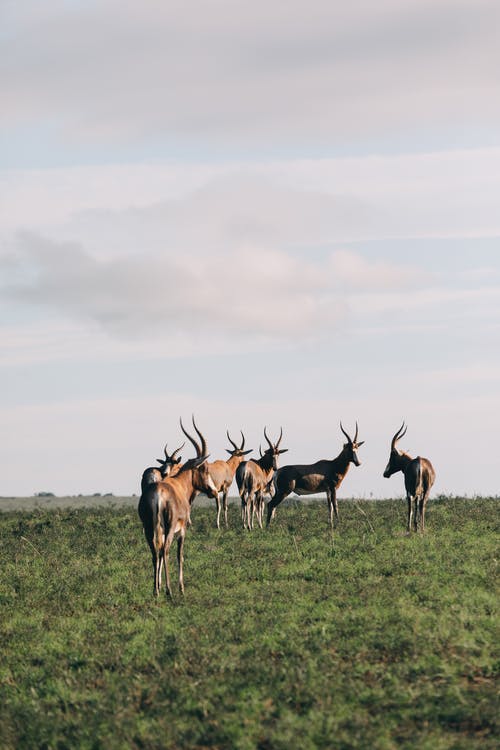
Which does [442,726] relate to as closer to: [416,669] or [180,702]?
[416,669]

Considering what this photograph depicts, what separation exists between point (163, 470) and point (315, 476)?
16.9 feet

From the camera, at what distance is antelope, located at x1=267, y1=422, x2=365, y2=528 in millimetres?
32969

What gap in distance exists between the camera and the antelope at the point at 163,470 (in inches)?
1174

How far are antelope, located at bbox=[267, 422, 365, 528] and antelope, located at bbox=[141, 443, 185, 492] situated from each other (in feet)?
11.3

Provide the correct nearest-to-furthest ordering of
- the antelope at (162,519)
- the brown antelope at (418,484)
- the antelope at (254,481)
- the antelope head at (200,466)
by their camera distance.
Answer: the antelope at (162,519)
the antelope head at (200,466)
the brown antelope at (418,484)
the antelope at (254,481)

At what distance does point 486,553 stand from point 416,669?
1044cm

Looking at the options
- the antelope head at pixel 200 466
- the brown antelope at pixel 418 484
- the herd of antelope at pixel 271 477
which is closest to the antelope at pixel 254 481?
the herd of antelope at pixel 271 477

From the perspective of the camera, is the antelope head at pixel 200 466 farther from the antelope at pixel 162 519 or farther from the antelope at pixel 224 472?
the antelope at pixel 224 472

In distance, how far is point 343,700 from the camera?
41.2 ft

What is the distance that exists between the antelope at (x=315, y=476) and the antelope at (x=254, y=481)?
25.5 inches

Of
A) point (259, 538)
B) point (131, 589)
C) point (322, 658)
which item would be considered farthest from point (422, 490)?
point (322, 658)

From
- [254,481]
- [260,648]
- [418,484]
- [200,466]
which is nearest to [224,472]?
[254,481]

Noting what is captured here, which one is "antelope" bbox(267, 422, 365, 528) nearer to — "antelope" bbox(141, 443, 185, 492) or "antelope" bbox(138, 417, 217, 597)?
"antelope" bbox(141, 443, 185, 492)

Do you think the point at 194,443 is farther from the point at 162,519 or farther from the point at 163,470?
the point at 163,470
